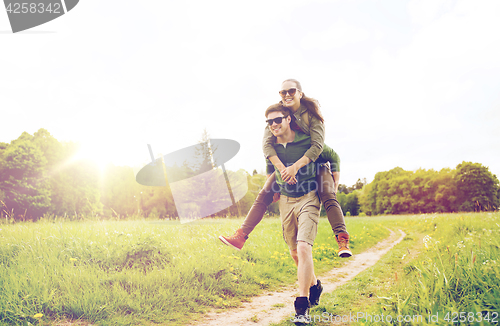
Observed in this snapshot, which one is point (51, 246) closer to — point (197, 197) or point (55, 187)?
point (197, 197)

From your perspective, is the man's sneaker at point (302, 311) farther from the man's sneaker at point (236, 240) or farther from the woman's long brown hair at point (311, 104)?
the woman's long brown hair at point (311, 104)

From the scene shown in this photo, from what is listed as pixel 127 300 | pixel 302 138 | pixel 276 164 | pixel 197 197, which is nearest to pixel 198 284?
pixel 127 300

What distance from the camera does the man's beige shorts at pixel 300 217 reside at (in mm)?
3393

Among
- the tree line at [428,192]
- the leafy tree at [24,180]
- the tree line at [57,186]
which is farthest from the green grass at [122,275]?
the tree line at [428,192]

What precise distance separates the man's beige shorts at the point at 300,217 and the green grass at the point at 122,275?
1.78 metres

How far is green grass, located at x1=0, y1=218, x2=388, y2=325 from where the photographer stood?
148 inches

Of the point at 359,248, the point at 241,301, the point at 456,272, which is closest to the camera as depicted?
the point at 456,272

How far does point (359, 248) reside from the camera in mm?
10820

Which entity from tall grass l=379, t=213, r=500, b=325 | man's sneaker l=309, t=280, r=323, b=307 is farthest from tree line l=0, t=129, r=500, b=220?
tall grass l=379, t=213, r=500, b=325

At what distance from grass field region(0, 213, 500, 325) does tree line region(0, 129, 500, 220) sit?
6634mm

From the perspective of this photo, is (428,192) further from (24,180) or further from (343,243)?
(24,180)

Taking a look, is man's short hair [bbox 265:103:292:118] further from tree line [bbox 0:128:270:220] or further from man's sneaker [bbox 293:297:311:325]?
tree line [bbox 0:128:270:220]

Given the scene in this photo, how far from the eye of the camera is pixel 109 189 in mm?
38156

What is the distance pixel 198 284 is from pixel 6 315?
253 centimetres
